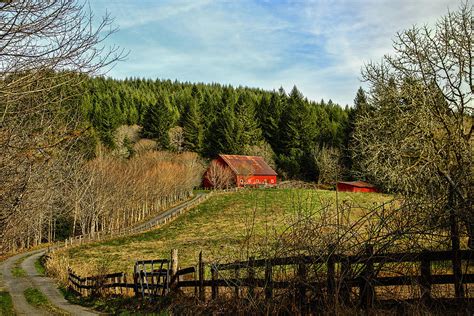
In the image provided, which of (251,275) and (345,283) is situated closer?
(345,283)

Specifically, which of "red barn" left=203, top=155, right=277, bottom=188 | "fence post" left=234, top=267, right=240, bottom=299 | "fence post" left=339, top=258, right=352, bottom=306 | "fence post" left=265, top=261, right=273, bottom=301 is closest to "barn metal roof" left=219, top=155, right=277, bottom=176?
"red barn" left=203, top=155, right=277, bottom=188

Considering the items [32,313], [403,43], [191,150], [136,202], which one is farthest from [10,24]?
[191,150]

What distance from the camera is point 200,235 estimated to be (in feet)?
123

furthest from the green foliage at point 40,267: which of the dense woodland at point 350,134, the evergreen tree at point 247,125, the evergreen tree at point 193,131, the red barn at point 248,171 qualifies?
the evergreen tree at point 247,125

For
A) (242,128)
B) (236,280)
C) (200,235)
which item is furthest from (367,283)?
(242,128)

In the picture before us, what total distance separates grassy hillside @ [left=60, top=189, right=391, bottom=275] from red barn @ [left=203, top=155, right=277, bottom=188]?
10.0m

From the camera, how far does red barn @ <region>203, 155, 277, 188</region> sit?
219 feet

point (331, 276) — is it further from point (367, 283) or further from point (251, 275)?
point (251, 275)

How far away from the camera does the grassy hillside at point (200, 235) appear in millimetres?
26219

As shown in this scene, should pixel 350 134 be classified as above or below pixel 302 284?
above

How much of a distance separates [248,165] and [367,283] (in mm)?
62180

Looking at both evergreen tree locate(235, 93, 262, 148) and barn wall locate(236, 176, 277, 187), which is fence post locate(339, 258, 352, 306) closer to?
barn wall locate(236, 176, 277, 187)

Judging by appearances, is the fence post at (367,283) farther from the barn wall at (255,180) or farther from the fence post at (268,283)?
the barn wall at (255,180)

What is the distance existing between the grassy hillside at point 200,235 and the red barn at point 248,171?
10.0 metres
